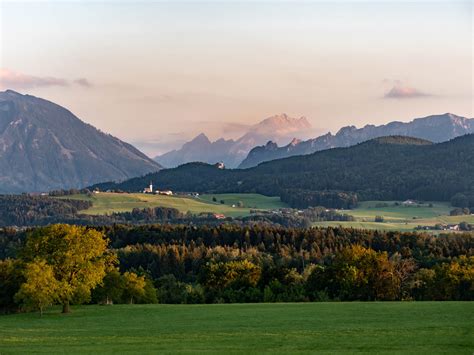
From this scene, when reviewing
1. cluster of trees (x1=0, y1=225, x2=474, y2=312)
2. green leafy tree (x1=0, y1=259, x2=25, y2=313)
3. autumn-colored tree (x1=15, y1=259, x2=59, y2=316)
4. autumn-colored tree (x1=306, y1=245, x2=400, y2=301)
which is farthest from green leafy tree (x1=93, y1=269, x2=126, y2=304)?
autumn-colored tree (x1=306, y1=245, x2=400, y2=301)

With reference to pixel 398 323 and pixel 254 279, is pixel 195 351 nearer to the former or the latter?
pixel 398 323

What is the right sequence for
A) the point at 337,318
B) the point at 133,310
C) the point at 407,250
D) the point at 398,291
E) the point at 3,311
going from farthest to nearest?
1. the point at 407,250
2. the point at 398,291
3. the point at 3,311
4. the point at 133,310
5. the point at 337,318

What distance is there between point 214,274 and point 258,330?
5178cm

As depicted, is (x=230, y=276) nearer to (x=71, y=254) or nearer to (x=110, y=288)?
(x=110, y=288)

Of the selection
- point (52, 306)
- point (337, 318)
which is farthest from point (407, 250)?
point (337, 318)

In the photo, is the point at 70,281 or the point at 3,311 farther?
the point at 3,311

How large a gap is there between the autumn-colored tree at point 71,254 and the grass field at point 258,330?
17.3 feet

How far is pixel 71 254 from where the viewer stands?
78625 mm

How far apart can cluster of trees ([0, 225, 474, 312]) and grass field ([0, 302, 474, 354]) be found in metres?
5.95

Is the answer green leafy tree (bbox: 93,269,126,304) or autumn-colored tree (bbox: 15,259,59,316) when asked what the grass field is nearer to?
autumn-colored tree (bbox: 15,259,59,316)

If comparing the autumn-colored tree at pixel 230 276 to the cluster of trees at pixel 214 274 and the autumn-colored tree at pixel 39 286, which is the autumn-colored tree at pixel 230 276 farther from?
the autumn-colored tree at pixel 39 286

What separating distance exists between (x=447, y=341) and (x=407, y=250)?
103 m

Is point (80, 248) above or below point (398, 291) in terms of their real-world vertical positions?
above

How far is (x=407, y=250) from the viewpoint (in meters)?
142
